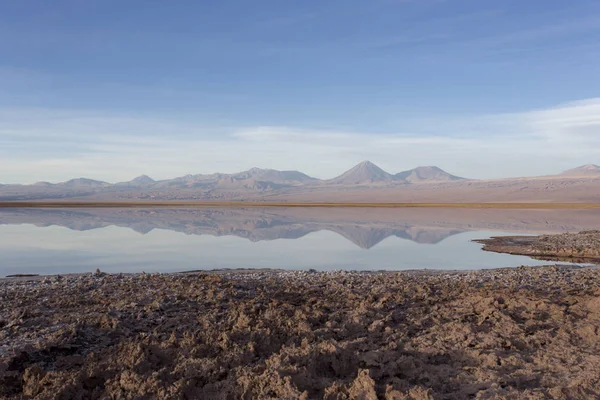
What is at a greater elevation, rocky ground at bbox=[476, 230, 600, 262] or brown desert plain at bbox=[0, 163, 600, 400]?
A: brown desert plain at bbox=[0, 163, 600, 400]

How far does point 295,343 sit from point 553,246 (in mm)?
13627

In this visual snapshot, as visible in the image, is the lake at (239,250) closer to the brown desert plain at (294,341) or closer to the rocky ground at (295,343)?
the brown desert plain at (294,341)

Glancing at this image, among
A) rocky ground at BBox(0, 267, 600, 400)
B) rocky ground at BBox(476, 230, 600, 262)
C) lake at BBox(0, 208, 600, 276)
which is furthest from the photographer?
rocky ground at BBox(476, 230, 600, 262)

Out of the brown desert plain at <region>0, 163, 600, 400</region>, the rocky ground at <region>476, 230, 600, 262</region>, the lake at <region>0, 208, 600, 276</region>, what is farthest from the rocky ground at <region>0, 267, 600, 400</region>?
the rocky ground at <region>476, 230, 600, 262</region>

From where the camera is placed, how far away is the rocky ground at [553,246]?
593 inches

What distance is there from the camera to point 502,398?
3.78 meters

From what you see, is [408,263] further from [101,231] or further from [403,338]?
[101,231]

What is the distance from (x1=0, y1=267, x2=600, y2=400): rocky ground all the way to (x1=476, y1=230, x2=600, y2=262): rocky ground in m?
7.44

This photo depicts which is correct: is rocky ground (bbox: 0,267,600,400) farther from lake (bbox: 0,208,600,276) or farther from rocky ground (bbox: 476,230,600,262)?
rocky ground (bbox: 476,230,600,262)

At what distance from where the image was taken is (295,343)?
523 cm

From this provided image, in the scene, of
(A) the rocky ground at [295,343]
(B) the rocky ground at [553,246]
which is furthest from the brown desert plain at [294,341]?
(B) the rocky ground at [553,246]

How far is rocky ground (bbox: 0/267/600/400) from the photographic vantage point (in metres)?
4.06

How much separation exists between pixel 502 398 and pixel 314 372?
55.3 inches

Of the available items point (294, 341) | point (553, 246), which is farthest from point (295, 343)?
point (553, 246)
